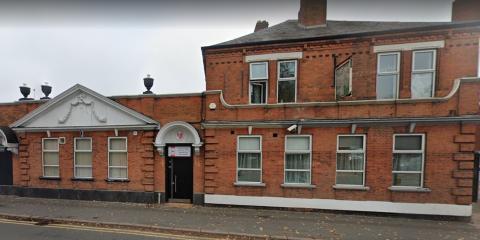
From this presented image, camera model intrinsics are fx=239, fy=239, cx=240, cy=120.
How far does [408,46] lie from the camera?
8.95 m

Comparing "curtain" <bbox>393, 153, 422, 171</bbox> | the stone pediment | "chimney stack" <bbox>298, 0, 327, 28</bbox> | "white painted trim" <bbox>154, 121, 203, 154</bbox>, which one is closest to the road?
"white painted trim" <bbox>154, 121, 203, 154</bbox>

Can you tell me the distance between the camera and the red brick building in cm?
846

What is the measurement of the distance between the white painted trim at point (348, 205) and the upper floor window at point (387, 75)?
4.04 meters

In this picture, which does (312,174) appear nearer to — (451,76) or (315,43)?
(315,43)

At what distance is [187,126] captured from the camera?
33.2 ft

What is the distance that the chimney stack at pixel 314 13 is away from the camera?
1132cm

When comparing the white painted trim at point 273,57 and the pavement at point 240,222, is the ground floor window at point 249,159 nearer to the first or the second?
the pavement at point 240,222

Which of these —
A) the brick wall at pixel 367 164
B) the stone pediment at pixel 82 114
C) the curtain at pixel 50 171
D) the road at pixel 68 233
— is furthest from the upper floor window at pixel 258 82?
the curtain at pixel 50 171

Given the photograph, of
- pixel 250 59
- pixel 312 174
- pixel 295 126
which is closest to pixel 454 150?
pixel 312 174

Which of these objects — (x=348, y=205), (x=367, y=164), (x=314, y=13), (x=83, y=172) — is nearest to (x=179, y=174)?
(x=83, y=172)

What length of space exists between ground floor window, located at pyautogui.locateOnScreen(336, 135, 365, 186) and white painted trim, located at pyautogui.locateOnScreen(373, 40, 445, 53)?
11.4 feet

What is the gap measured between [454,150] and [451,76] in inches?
105

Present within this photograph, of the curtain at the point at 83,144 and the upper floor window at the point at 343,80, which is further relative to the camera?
the curtain at the point at 83,144

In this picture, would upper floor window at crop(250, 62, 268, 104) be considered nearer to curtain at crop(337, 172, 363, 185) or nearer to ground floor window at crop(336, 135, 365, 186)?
ground floor window at crop(336, 135, 365, 186)
